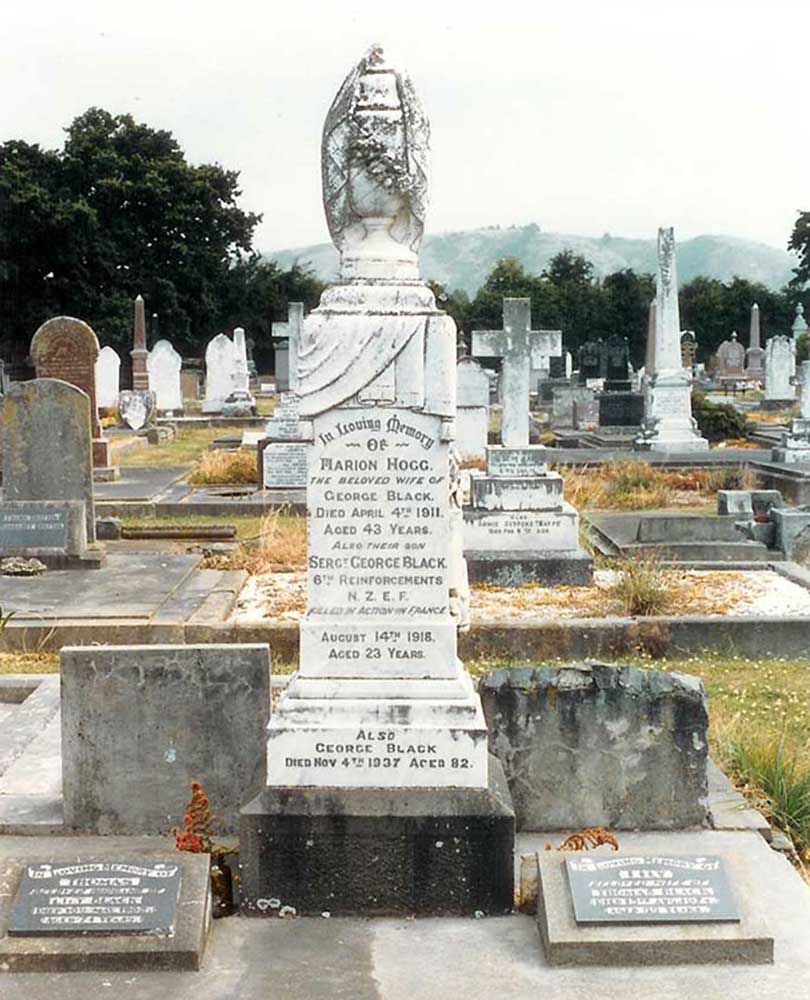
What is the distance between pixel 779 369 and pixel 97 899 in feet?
114

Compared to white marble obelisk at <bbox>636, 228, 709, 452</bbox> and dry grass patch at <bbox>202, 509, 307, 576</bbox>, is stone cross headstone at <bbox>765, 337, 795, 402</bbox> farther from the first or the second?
dry grass patch at <bbox>202, 509, 307, 576</bbox>

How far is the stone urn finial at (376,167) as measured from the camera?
515 centimetres

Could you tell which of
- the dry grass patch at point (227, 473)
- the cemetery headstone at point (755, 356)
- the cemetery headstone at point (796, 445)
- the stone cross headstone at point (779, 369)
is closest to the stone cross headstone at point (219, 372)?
the stone cross headstone at point (779, 369)

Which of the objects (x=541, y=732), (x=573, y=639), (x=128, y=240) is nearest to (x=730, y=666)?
(x=573, y=639)

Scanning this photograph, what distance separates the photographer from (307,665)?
5219mm

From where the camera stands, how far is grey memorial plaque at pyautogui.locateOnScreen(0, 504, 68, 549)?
39.7 ft

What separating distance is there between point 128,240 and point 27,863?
51.7 meters

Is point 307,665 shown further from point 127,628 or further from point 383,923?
point 127,628

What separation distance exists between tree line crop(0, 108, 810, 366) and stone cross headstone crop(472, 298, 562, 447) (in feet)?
108

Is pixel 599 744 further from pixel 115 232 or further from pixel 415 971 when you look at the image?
pixel 115 232

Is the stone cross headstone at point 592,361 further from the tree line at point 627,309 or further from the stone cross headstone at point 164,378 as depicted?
the tree line at point 627,309

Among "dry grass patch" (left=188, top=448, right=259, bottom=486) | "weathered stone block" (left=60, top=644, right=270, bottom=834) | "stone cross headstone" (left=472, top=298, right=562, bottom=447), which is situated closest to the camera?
"weathered stone block" (left=60, top=644, right=270, bottom=834)

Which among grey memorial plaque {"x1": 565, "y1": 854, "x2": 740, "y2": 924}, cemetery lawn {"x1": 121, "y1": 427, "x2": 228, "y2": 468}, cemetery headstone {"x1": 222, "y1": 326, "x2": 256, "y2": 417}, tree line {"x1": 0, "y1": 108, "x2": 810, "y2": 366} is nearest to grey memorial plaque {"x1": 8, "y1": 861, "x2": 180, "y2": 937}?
grey memorial plaque {"x1": 565, "y1": 854, "x2": 740, "y2": 924}

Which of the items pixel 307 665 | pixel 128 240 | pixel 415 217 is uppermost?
pixel 128 240
